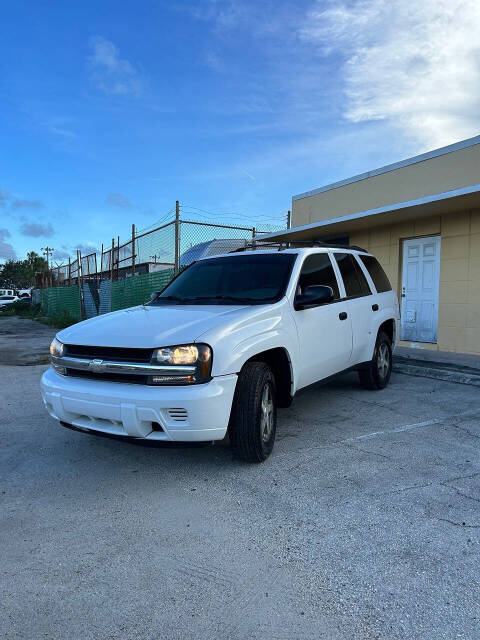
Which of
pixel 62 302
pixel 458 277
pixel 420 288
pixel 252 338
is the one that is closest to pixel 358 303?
pixel 252 338

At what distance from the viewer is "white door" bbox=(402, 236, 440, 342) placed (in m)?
9.33

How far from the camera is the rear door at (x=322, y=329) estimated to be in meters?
4.18

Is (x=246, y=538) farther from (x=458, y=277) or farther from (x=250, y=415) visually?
(x=458, y=277)

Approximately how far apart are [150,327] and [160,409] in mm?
673

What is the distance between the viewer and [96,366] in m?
3.31

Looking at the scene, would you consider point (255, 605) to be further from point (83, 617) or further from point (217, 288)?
point (217, 288)

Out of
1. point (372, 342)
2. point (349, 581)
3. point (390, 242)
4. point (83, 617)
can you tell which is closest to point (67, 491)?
point (83, 617)

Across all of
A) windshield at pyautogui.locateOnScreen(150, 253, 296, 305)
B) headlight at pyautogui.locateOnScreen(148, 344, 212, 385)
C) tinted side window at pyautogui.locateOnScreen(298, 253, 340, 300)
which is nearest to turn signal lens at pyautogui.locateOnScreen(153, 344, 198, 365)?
headlight at pyautogui.locateOnScreen(148, 344, 212, 385)

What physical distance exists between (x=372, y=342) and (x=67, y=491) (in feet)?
12.6

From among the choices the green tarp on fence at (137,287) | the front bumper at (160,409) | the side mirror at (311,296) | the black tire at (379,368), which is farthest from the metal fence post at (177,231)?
the front bumper at (160,409)

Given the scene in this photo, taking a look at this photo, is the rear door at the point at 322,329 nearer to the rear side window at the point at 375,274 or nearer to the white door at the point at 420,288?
the rear side window at the point at 375,274

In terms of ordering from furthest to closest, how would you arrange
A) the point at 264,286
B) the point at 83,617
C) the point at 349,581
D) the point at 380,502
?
the point at 264,286, the point at 380,502, the point at 349,581, the point at 83,617

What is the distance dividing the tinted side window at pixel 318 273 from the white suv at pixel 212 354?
0.01 meters

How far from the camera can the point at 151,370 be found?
311cm
